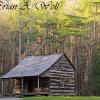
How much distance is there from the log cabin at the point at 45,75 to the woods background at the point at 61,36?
38.7 feet

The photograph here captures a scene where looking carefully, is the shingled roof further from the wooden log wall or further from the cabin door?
the cabin door

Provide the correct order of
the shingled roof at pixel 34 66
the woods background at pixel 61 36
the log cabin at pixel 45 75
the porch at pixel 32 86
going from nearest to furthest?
the shingled roof at pixel 34 66, the log cabin at pixel 45 75, the porch at pixel 32 86, the woods background at pixel 61 36

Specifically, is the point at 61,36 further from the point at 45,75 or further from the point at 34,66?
the point at 45,75

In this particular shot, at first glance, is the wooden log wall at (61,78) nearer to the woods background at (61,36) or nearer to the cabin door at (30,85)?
the cabin door at (30,85)

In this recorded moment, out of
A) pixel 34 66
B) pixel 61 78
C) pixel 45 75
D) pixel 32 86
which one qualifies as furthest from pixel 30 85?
pixel 45 75

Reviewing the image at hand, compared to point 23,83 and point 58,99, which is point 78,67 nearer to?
point 23,83

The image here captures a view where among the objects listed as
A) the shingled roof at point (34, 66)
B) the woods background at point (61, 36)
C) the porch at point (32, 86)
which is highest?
the woods background at point (61, 36)

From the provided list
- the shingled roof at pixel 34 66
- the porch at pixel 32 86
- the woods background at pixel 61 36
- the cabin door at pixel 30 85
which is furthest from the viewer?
the woods background at pixel 61 36

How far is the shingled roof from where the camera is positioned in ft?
154


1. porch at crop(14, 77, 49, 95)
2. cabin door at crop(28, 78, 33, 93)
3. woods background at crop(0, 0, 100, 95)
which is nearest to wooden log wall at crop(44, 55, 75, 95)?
porch at crop(14, 77, 49, 95)

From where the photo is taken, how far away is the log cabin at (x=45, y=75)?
4719cm

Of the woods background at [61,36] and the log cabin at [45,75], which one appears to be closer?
the log cabin at [45,75]

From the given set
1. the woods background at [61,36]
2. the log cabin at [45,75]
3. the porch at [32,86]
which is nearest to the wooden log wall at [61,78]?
the log cabin at [45,75]

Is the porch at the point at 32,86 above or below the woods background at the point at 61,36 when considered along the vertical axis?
below
